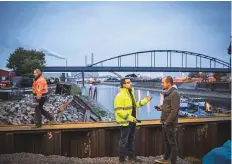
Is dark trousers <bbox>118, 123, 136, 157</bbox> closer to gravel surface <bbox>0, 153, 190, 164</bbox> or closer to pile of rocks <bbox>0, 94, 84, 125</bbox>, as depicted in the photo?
gravel surface <bbox>0, 153, 190, 164</bbox>

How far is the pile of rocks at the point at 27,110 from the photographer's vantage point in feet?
16.0

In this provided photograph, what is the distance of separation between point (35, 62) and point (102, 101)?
4.95ft

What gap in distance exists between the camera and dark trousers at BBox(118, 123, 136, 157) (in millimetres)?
3860

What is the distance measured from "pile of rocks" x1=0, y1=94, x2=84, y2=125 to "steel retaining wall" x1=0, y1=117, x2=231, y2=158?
25cm

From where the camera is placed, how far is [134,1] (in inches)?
222

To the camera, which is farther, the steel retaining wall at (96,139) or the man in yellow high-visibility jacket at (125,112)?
the steel retaining wall at (96,139)

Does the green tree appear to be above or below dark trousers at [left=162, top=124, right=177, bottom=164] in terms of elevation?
above

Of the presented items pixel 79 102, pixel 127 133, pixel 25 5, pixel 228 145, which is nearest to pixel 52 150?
pixel 79 102

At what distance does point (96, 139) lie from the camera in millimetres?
4863

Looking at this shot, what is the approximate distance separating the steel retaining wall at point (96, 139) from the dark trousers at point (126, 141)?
82 centimetres

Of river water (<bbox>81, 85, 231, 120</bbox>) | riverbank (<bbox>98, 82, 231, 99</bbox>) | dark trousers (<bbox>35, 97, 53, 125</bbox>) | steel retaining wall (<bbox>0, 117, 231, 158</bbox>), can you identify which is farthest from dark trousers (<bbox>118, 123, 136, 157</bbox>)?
dark trousers (<bbox>35, 97, 53, 125</bbox>)

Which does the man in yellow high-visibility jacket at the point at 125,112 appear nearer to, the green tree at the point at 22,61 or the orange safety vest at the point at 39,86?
the orange safety vest at the point at 39,86

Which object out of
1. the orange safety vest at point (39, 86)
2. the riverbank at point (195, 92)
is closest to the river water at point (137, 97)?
the riverbank at point (195, 92)

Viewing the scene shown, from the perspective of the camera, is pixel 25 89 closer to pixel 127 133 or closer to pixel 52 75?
pixel 52 75
